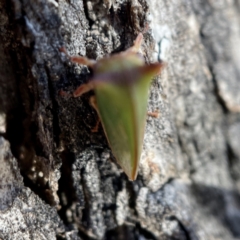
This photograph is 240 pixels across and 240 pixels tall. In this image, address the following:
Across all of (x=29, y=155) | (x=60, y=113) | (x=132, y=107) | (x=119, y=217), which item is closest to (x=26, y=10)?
(x=60, y=113)

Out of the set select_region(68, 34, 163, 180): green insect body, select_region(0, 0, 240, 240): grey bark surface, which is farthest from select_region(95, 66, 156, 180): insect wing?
select_region(0, 0, 240, 240): grey bark surface

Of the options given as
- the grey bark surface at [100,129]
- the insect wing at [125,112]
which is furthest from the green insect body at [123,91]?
the grey bark surface at [100,129]

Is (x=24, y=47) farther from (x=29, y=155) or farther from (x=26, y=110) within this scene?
(x=29, y=155)

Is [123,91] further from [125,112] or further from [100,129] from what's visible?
[100,129]

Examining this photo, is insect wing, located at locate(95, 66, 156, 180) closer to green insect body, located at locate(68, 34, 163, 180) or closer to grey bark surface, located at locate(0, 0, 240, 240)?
green insect body, located at locate(68, 34, 163, 180)

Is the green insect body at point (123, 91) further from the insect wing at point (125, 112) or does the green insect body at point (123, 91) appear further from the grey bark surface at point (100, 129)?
the grey bark surface at point (100, 129)
